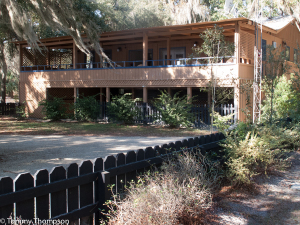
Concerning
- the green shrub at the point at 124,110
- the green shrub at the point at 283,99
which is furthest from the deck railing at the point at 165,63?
the green shrub at the point at 283,99

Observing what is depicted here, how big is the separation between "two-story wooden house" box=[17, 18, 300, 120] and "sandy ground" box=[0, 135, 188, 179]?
19.7 feet

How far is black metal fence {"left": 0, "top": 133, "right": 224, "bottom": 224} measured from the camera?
9.31ft

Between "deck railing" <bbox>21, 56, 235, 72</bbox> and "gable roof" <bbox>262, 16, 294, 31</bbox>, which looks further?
"gable roof" <bbox>262, 16, 294, 31</bbox>

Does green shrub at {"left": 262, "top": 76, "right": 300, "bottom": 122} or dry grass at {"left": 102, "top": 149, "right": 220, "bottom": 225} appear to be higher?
green shrub at {"left": 262, "top": 76, "right": 300, "bottom": 122}

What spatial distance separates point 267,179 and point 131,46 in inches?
709

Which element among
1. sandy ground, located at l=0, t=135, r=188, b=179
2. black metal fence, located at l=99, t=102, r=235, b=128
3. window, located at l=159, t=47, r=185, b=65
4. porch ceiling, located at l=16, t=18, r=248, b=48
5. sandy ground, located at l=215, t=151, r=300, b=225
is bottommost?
sandy ground, located at l=215, t=151, r=300, b=225

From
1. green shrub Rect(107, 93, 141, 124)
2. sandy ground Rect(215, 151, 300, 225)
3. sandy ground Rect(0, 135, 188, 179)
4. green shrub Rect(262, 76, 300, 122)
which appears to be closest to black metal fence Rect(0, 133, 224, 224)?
sandy ground Rect(215, 151, 300, 225)

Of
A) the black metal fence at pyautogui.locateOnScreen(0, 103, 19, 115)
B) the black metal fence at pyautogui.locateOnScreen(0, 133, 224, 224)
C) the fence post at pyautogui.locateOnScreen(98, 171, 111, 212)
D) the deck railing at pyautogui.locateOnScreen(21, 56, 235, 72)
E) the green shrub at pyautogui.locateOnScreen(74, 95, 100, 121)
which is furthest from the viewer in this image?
the black metal fence at pyautogui.locateOnScreen(0, 103, 19, 115)

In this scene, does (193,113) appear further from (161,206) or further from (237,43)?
(161,206)

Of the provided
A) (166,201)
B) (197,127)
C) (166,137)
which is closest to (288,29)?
(197,127)

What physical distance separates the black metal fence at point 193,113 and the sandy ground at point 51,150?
472 cm

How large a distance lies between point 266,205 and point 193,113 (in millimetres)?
10701

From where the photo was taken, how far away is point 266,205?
4.59 meters

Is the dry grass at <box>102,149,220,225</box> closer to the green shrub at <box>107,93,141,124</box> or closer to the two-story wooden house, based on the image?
the two-story wooden house
